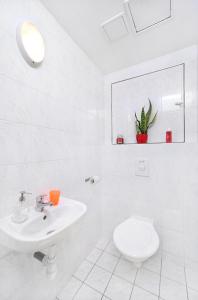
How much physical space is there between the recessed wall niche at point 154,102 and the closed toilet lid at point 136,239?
948 millimetres

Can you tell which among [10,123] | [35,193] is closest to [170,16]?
[10,123]

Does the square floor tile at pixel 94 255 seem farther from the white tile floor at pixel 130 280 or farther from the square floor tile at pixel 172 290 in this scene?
the square floor tile at pixel 172 290

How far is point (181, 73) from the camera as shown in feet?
5.00

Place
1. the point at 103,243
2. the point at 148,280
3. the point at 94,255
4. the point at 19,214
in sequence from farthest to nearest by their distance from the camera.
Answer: the point at 103,243
the point at 94,255
the point at 148,280
the point at 19,214

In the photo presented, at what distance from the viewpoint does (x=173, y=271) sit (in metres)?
1.37

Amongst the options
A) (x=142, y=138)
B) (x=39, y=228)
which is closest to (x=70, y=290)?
(x=39, y=228)

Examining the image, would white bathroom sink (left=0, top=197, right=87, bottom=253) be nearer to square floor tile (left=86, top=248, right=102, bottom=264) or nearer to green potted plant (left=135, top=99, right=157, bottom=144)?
square floor tile (left=86, top=248, right=102, bottom=264)

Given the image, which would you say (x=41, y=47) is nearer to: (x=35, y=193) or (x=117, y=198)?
(x=35, y=193)

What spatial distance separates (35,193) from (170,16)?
5.77 feet

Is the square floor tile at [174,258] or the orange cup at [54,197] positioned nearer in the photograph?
the orange cup at [54,197]

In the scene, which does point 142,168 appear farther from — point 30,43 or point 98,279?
point 30,43

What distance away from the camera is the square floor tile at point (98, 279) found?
1.24 meters

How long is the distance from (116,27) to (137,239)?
194cm

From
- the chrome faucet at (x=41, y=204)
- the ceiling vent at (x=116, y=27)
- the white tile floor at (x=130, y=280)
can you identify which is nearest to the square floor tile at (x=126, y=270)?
the white tile floor at (x=130, y=280)
